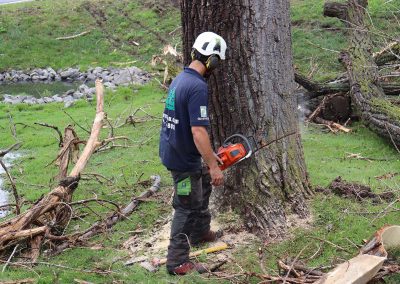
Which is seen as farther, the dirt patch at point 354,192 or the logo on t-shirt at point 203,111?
the dirt patch at point 354,192

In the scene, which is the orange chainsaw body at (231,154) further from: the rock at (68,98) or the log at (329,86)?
the rock at (68,98)

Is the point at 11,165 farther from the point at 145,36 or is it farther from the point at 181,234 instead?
the point at 145,36

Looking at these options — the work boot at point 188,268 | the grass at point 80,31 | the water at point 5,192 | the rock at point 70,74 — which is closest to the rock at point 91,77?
the rock at point 70,74

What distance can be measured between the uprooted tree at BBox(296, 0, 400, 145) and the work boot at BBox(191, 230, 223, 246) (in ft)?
14.5

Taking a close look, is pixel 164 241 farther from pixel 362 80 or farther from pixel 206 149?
pixel 362 80

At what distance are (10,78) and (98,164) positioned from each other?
11.4m

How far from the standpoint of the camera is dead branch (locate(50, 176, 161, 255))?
18.6ft

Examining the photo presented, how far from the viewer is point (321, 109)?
10695 millimetres

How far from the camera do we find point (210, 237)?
5.20 meters

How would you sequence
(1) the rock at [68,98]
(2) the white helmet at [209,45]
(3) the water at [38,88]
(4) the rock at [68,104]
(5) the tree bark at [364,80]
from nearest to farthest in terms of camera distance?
(2) the white helmet at [209,45] → (5) the tree bark at [364,80] → (4) the rock at [68,104] → (1) the rock at [68,98] → (3) the water at [38,88]

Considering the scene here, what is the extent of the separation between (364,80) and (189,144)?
604cm

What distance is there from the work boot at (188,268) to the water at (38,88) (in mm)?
12658

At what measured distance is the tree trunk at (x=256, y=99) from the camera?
510 cm

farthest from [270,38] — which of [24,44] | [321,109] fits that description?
[24,44]
